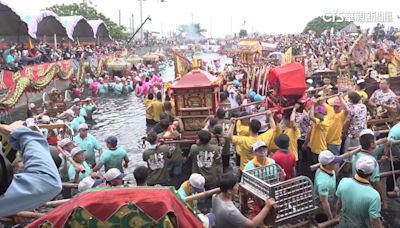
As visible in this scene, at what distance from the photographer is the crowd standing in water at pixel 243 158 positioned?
2.05 meters

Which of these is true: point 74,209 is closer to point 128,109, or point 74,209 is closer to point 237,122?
point 237,122

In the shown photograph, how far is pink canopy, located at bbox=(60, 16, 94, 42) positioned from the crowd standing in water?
23.8m

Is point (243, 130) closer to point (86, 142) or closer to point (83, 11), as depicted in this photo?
point (86, 142)

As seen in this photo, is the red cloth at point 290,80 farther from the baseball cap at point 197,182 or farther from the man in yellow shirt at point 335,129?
the baseball cap at point 197,182

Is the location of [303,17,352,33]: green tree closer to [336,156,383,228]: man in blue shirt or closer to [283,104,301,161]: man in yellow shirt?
[283,104,301,161]: man in yellow shirt

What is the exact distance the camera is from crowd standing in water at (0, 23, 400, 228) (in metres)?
2.05

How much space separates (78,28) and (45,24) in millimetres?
6954

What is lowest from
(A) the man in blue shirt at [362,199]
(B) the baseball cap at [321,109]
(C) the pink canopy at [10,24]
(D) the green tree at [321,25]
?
(A) the man in blue shirt at [362,199]

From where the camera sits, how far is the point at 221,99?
1072cm

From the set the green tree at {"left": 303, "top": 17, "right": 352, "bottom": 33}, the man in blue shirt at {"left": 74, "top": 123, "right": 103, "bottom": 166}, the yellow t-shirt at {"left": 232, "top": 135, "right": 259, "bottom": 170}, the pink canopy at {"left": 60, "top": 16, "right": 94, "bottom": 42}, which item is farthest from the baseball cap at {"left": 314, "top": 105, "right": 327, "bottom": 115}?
the green tree at {"left": 303, "top": 17, "right": 352, "bottom": 33}

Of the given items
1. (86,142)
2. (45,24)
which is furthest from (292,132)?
(45,24)

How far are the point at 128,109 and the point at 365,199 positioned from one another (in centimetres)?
1488

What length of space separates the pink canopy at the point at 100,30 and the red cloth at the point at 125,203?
3798cm
